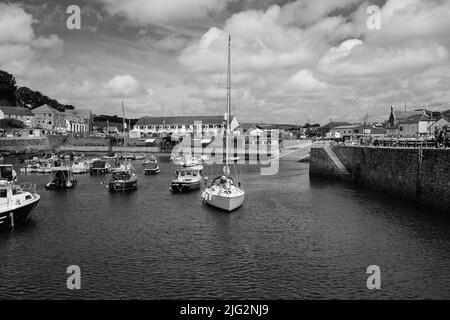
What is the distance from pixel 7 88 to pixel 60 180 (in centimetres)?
13112

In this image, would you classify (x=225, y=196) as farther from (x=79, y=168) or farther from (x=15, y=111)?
(x=15, y=111)

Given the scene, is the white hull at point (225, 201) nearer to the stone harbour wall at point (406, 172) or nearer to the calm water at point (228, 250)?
the calm water at point (228, 250)

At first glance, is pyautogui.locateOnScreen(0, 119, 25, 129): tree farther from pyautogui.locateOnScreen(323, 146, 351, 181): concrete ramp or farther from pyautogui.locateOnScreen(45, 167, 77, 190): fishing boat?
pyautogui.locateOnScreen(323, 146, 351, 181): concrete ramp

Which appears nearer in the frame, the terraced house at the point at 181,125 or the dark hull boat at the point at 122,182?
the dark hull boat at the point at 122,182

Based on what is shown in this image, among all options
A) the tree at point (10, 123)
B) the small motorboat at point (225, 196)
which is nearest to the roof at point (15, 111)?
the tree at point (10, 123)

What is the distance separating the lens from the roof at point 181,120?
182m

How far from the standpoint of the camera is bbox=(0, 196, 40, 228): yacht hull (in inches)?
1357

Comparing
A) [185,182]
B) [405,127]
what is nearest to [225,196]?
[185,182]

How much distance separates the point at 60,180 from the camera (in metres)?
62.5

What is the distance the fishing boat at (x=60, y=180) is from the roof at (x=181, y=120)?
119m
